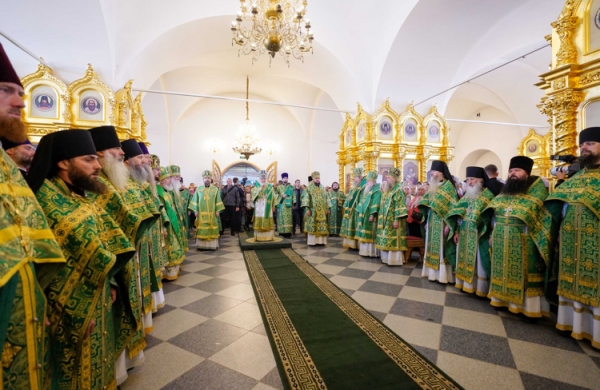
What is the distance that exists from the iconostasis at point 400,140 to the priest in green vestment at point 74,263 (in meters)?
8.72

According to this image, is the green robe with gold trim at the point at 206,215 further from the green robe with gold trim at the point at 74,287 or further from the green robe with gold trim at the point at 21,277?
the green robe with gold trim at the point at 21,277

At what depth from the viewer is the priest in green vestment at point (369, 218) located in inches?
250

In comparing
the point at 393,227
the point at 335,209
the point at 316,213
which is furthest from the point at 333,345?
the point at 335,209

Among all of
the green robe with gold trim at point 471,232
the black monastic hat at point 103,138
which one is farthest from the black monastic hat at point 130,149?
the green robe with gold trim at point 471,232

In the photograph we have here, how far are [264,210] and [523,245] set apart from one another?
5421mm

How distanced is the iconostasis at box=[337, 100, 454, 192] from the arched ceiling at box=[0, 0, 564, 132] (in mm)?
423

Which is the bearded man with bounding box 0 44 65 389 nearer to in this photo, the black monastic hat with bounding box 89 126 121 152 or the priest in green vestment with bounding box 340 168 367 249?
the black monastic hat with bounding box 89 126 121 152

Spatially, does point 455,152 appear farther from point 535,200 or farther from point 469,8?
point 535,200

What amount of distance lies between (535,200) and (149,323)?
430 cm

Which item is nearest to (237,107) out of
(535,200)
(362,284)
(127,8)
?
(127,8)

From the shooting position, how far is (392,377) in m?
2.19

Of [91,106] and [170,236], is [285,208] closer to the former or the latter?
[170,236]

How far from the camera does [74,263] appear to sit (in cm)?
148

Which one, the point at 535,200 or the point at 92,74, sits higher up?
the point at 92,74
